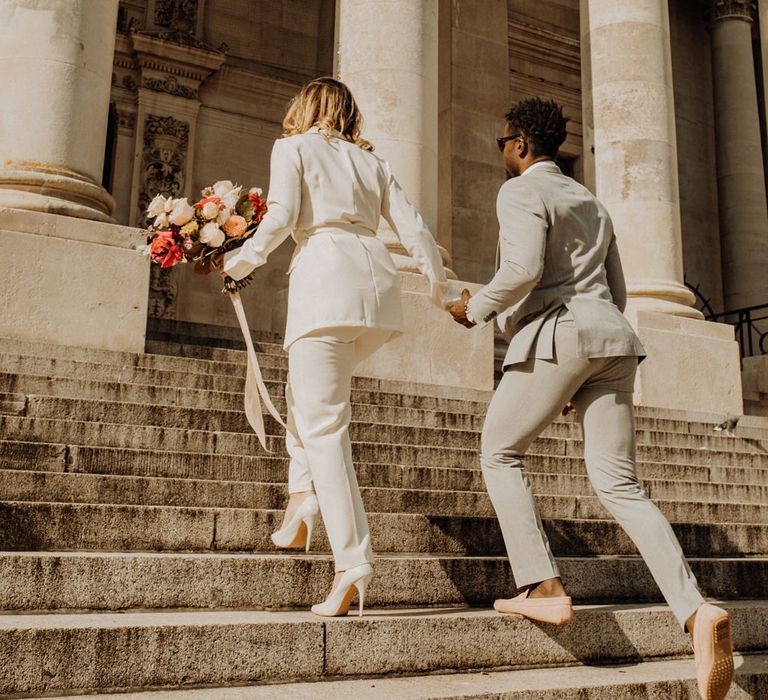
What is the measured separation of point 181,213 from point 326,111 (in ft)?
2.58

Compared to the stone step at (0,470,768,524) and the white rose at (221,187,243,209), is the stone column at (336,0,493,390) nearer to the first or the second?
the stone step at (0,470,768,524)

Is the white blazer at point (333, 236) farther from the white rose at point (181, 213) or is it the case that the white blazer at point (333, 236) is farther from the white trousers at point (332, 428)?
the white rose at point (181, 213)

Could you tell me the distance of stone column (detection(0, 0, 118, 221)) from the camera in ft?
24.6

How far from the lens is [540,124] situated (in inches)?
161

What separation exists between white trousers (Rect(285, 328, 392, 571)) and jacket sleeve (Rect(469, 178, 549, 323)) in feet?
1.42

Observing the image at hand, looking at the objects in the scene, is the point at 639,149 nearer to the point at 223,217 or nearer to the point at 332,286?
the point at 223,217

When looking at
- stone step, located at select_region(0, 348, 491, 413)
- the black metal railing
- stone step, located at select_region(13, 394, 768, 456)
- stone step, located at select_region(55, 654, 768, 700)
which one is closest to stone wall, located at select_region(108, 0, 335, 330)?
stone step, located at select_region(0, 348, 491, 413)

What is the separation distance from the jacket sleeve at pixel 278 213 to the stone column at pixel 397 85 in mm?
5392

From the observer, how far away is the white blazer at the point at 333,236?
380 centimetres

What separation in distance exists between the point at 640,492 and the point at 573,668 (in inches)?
31.4

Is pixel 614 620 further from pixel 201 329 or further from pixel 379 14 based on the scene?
pixel 379 14

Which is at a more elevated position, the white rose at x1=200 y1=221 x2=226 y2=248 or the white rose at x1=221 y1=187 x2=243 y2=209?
the white rose at x1=221 y1=187 x2=243 y2=209

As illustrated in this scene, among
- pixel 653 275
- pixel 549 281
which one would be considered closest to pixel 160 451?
pixel 549 281

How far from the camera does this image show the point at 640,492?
3.68 meters
